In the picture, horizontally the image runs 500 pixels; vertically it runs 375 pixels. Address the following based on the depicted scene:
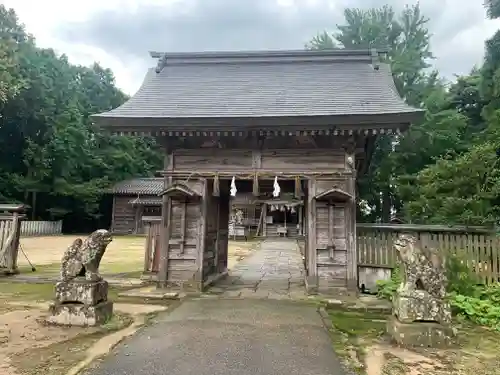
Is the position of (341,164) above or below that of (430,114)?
below

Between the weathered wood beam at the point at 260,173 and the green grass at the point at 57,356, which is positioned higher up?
the weathered wood beam at the point at 260,173

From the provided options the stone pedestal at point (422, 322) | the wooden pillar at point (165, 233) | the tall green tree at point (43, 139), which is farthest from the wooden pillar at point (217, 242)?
the tall green tree at point (43, 139)

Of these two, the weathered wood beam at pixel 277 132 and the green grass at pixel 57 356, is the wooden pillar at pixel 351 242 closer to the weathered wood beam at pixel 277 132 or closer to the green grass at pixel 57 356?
the weathered wood beam at pixel 277 132

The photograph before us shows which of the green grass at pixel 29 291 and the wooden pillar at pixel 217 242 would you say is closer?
the green grass at pixel 29 291

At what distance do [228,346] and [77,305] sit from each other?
247 centimetres

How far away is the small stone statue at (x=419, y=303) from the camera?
4.87 m

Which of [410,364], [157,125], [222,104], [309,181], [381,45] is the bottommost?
[410,364]

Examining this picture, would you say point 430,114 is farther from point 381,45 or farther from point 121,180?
point 121,180

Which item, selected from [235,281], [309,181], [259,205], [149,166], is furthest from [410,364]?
[149,166]

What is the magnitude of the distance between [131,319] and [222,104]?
5.49 meters

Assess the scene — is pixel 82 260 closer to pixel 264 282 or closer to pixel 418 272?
pixel 418 272

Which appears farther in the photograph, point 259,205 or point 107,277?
point 259,205

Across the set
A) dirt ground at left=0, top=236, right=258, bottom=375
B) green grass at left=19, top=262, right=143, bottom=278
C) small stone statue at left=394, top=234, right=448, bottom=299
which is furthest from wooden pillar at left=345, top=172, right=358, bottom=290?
green grass at left=19, top=262, right=143, bottom=278

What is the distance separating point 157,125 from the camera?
827 centimetres
